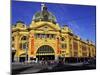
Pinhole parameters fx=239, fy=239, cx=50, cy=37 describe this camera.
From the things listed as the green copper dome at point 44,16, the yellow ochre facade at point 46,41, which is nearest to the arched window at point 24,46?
the yellow ochre facade at point 46,41

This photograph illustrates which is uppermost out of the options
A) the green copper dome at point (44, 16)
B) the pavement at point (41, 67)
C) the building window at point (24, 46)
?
the green copper dome at point (44, 16)

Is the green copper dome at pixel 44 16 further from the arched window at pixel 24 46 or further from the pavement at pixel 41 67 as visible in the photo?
the pavement at pixel 41 67

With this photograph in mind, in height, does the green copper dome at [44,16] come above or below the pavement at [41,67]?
above

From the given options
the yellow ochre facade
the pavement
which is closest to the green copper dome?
the yellow ochre facade

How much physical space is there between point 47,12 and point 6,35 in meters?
0.59

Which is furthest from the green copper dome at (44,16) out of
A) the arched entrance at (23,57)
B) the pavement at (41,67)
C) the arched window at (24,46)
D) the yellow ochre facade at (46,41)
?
the pavement at (41,67)

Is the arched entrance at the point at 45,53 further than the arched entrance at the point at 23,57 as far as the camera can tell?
Yes

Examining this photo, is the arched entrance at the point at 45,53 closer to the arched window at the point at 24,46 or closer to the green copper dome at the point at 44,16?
the arched window at the point at 24,46

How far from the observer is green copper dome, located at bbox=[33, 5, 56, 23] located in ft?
9.45

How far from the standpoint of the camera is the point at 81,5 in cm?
311

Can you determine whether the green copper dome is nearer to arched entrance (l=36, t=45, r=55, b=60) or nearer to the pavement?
arched entrance (l=36, t=45, r=55, b=60)

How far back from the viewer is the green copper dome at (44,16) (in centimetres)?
288

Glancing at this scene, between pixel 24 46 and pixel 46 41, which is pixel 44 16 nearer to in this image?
pixel 46 41

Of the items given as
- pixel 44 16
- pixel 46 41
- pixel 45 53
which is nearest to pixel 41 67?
pixel 45 53
